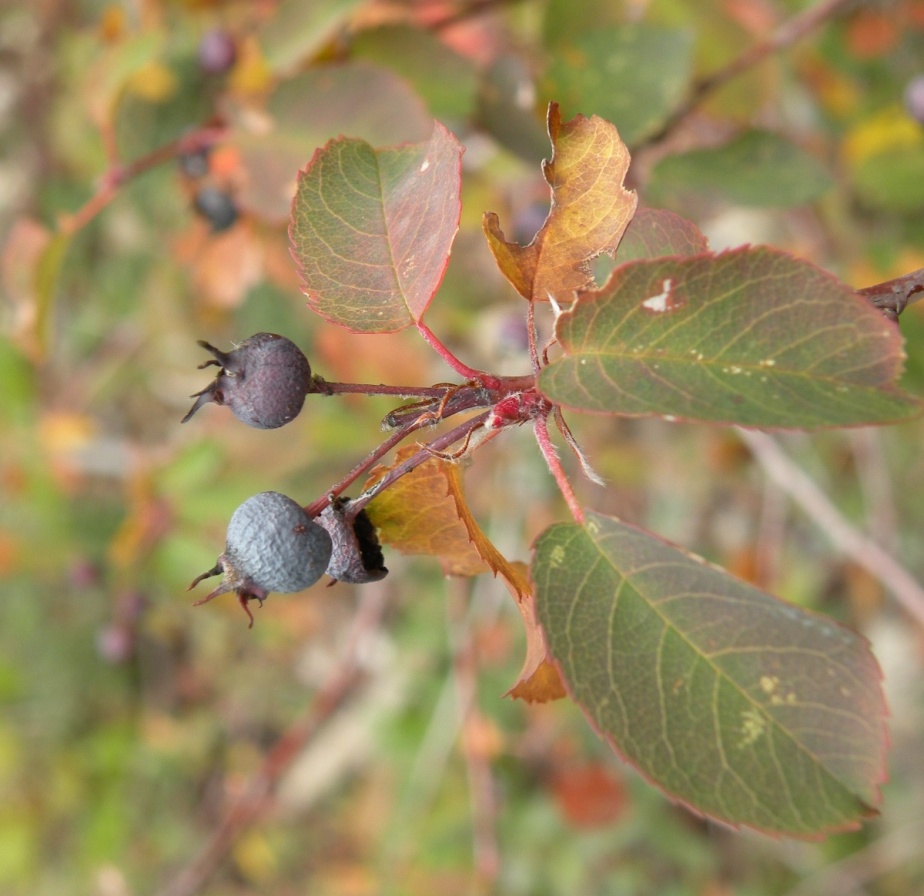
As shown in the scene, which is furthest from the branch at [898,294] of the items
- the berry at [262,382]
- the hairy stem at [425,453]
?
the berry at [262,382]

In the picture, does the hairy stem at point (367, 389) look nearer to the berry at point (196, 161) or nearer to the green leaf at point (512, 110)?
the green leaf at point (512, 110)

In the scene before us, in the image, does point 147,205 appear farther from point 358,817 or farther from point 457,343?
point 358,817

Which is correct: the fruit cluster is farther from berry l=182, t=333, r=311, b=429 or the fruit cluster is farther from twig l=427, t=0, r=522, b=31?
twig l=427, t=0, r=522, b=31

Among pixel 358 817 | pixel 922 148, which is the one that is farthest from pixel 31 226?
pixel 358 817

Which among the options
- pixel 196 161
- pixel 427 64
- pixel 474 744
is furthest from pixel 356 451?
pixel 427 64

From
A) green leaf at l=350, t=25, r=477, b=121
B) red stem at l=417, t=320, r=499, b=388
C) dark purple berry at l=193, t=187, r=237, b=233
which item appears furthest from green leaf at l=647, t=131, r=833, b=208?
red stem at l=417, t=320, r=499, b=388

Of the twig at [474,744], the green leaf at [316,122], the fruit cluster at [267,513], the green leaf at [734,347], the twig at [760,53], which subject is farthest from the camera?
the twig at [474,744]

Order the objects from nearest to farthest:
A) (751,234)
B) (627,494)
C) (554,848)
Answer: (751,234), (554,848), (627,494)
